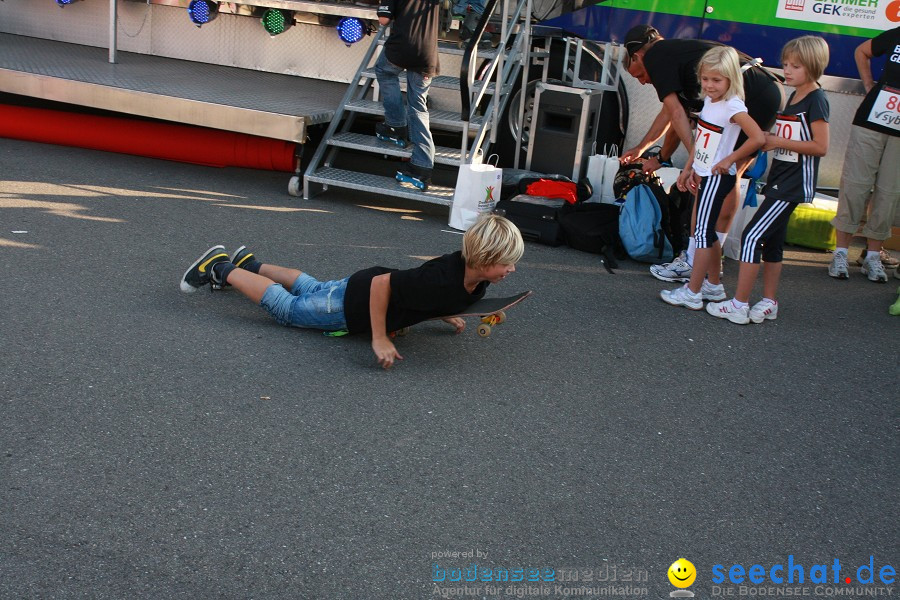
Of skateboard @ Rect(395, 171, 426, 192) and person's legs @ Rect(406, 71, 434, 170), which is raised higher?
person's legs @ Rect(406, 71, 434, 170)

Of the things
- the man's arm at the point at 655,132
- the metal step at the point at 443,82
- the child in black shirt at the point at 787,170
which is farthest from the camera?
the metal step at the point at 443,82

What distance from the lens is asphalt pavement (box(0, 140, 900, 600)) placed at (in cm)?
292

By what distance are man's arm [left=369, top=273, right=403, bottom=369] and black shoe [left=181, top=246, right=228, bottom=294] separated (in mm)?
1120

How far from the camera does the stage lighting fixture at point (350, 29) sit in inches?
342

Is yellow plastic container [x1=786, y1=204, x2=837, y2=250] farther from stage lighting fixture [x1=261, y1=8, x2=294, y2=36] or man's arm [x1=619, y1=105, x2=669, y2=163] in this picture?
stage lighting fixture [x1=261, y1=8, x2=294, y2=36]

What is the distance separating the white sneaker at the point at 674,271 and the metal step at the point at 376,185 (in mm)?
1664

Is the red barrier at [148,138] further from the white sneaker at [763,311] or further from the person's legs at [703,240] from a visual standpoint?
the white sneaker at [763,311]

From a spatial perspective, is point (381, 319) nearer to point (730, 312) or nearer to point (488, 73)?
point (730, 312)

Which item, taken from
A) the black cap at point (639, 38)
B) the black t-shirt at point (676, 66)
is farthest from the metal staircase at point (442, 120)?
the black t-shirt at point (676, 66)

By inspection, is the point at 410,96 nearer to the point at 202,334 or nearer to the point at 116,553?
the point at 202,334

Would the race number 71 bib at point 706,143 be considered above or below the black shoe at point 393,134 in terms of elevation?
above

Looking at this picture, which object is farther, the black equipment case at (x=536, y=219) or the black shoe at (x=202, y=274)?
the black equipment case at (x=536, y=219)

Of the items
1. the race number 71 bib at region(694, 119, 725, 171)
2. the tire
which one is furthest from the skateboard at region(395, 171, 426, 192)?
the race number 71 bib at region(694, 119, 725, 171)

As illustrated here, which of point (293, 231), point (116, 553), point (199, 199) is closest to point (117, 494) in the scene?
point (116, 553)
